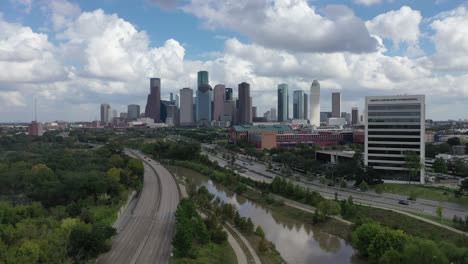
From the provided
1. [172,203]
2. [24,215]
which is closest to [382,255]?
[172,203]

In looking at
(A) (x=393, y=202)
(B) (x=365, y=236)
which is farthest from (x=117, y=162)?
(B) (x=365, y=236)

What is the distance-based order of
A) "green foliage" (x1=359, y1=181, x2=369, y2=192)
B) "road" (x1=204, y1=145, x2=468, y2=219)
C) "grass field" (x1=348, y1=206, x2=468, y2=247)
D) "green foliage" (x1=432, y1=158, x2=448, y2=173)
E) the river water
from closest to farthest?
the river water, "grass field" (x1=348, y1=206, x2=468, y2=247), "road" (x1=204, y1=145, x2=468, y2=219), "green foliage" (x1=359, y1=181, x2=369, y2=192), "green foliage" (x1=432, y1=158, x2=448, y2=173)

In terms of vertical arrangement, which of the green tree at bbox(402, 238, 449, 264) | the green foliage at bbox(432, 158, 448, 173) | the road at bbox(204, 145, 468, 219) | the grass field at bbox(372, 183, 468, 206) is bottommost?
the road at bbox(204, 145, 468, 219)

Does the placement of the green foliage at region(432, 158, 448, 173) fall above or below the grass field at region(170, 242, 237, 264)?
above

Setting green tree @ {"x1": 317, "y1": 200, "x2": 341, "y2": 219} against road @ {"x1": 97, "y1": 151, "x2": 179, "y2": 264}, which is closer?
road @ {"x1": 97, "y1": 151, "x2": 179, "y2": 264}

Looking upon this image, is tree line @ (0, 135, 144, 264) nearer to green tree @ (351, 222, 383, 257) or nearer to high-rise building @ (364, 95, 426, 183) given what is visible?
green tree @ (351, 222, 383, 257)

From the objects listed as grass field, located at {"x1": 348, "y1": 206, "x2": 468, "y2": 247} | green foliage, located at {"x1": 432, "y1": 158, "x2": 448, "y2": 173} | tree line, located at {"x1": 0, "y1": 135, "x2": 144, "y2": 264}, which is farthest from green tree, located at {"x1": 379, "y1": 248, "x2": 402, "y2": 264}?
green foliage, located at {"x1": 432, "y1": 158, "x2": 448, "y2": 173}

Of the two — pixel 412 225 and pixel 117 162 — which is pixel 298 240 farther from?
pixel 117 162

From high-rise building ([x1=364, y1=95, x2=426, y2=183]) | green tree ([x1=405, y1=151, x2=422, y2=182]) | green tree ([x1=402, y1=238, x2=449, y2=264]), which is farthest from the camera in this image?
high-rise building ([x1=364, y1=95, x2=426, y2=183])
